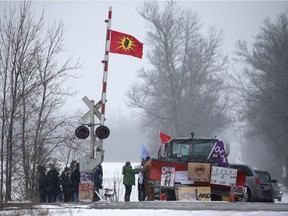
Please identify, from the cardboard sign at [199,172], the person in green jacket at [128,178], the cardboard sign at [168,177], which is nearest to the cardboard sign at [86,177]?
the cardboard sign at [168,177]

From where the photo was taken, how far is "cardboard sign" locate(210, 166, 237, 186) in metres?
21.0

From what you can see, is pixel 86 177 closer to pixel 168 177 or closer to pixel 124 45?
pixel 168 177

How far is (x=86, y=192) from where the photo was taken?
65.4 ft

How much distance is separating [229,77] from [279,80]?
1178 centimetres

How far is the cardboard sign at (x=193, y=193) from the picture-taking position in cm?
2092

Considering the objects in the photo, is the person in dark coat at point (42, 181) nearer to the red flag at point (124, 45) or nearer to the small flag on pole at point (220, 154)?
the red flag at point (124, 45)

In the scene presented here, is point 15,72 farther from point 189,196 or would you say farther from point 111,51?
point 189,196

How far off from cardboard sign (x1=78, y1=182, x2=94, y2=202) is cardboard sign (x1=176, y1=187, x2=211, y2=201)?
9.73ft

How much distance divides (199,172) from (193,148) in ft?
5.74

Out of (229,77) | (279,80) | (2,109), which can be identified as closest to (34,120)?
(2,109)

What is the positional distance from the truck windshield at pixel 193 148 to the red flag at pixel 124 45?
12.7 feet

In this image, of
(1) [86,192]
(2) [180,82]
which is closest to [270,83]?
(2) [180,82]

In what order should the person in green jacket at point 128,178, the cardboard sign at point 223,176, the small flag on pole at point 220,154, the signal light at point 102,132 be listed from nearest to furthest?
the signal light at point 102,132 → the cardboard sign at point 223,176 → the small flag on pole at point 220,154 → the person in green jacket at point 128,178

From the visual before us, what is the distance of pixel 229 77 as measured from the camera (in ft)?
200
